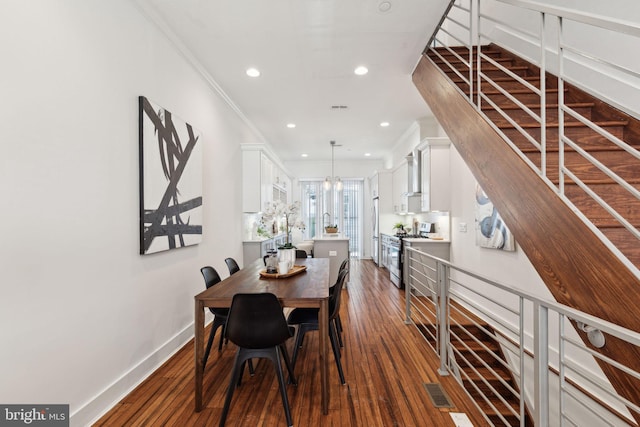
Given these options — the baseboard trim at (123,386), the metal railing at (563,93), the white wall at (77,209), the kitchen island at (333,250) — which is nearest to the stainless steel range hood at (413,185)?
the kitchen island at (333,250)

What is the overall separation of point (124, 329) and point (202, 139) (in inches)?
86.1

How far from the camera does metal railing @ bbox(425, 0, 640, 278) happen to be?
129 centimetres

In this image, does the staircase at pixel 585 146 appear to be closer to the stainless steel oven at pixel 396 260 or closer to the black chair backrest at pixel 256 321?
the black chair backrest at pixel 256 321

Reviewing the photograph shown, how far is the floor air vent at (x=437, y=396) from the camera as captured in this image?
2.14 metres

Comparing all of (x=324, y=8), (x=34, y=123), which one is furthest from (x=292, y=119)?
(x=34, y=123)

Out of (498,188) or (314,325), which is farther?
(314,325)

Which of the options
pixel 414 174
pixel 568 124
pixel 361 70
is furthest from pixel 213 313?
pixel 414 174

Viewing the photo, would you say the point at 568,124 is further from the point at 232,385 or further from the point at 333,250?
the point at 333,250

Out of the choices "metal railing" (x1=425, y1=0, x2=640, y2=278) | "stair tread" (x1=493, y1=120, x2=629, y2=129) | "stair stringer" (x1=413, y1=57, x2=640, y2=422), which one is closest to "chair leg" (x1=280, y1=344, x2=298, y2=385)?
"stair stringer" (x1=413, y1=57, x2=640, y2=422)

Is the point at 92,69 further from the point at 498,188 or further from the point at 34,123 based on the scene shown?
the point at 498,188

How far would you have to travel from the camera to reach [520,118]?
234 centimetres

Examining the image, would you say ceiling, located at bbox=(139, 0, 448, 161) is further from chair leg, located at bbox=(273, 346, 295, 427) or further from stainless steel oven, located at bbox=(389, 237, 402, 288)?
chair leg, located at bbox=(273, 346, 295, 427)

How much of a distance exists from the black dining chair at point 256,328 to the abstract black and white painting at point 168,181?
1091 mm

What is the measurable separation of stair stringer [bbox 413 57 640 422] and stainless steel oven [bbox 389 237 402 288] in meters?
3.50
